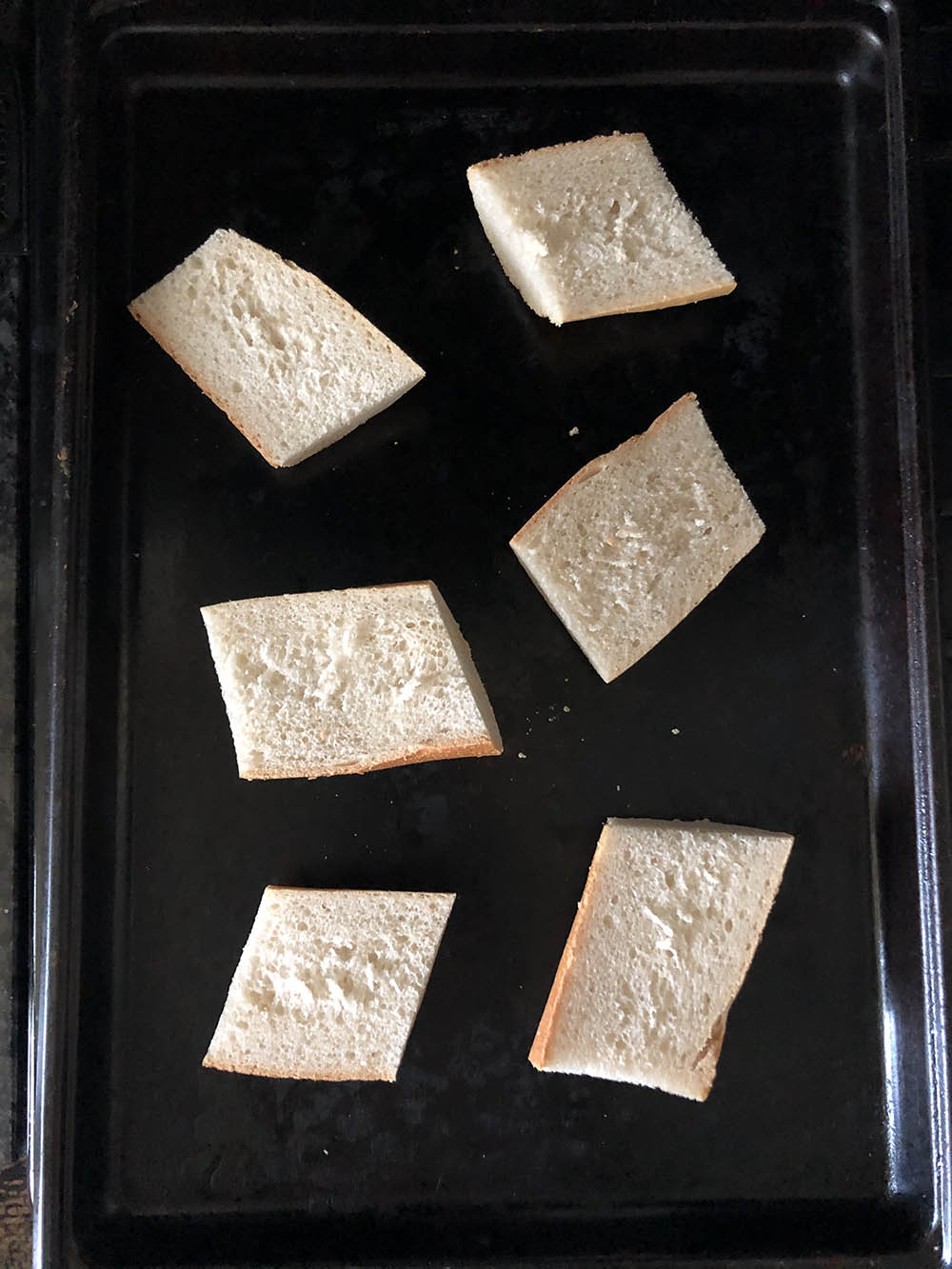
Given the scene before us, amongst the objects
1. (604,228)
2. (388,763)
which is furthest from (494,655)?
(604,228)

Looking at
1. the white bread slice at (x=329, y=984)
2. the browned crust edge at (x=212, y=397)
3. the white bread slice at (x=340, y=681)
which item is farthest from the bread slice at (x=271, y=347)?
the white bread slice at (x=329, y=984)

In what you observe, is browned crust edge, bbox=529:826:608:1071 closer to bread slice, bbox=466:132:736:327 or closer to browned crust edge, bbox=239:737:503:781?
browned crust edge, bbox=239:737:503:781

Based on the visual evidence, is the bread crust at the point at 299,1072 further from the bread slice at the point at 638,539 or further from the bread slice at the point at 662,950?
the bread slice at the point at 638,539

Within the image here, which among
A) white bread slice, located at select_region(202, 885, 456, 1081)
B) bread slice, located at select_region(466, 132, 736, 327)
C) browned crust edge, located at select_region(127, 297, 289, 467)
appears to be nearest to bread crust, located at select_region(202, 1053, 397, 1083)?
white bread slice, located at select_region(202, 885, 456, 1081)

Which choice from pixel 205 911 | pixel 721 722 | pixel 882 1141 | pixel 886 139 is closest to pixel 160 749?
pixel 205 911

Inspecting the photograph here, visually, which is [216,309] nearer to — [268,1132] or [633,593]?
[633,593]

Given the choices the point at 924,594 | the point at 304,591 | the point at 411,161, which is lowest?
the point at 924,594

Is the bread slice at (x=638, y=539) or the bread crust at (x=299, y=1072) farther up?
the bread slice at (x=638, y=539)
